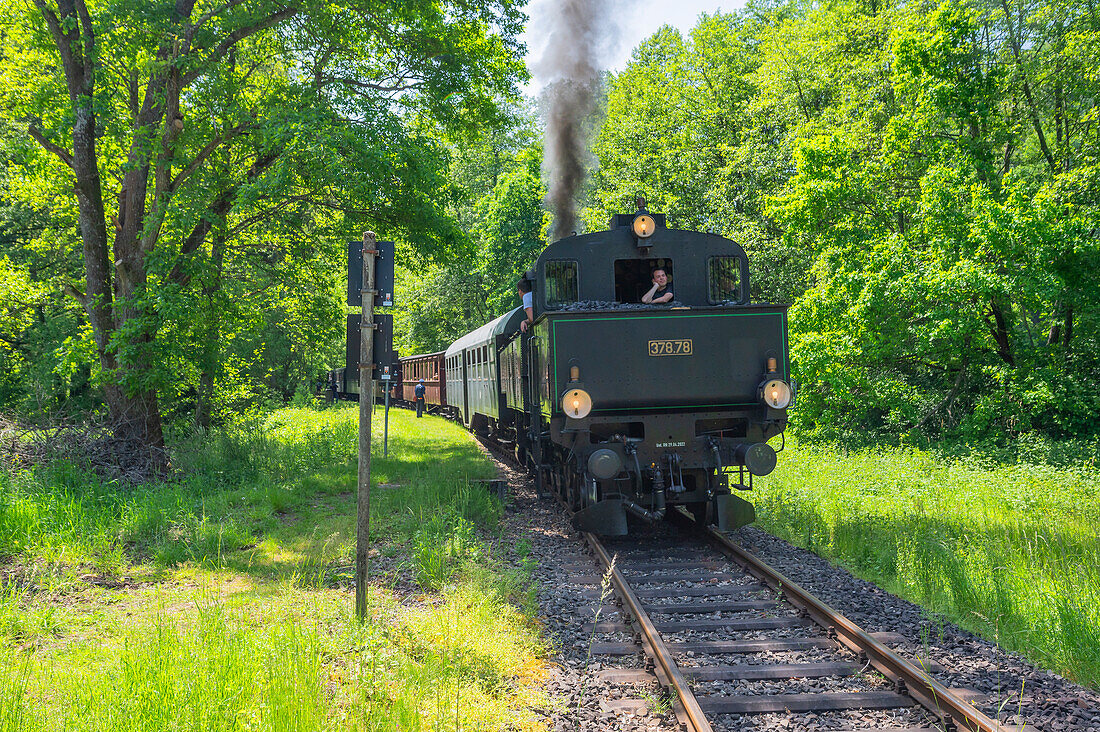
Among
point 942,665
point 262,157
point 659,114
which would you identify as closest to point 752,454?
point 942,665

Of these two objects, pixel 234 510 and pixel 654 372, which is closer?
pixel 654 372

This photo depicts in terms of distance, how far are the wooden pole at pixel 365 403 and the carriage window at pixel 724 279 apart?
444 cm

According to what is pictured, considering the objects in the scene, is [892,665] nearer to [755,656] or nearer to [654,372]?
[755,656]

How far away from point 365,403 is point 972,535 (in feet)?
21.6

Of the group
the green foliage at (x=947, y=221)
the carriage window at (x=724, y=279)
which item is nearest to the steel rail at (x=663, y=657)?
the carriage window at (x=724, y=279)

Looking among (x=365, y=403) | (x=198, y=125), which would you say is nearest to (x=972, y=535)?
(x=365, y=403)

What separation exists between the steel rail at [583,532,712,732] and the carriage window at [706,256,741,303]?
137 inches

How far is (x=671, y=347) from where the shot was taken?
7277mm

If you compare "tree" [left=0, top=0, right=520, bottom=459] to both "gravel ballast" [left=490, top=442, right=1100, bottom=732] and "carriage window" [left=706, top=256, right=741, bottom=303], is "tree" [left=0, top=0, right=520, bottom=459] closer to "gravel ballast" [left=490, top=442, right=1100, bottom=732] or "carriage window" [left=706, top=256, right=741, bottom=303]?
"carriage window" [left=706, top=256, right=741, bottom=303]

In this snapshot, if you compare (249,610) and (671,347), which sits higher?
(671,347)

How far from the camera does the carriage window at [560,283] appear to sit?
8328 millimetres

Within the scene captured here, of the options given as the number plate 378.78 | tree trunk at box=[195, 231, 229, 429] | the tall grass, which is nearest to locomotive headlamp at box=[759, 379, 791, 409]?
the number plate 378.78

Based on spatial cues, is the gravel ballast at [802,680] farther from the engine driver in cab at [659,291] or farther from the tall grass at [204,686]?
the engine driver in cab at [659,291]

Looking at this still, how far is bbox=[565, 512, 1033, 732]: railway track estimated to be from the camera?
398cm
